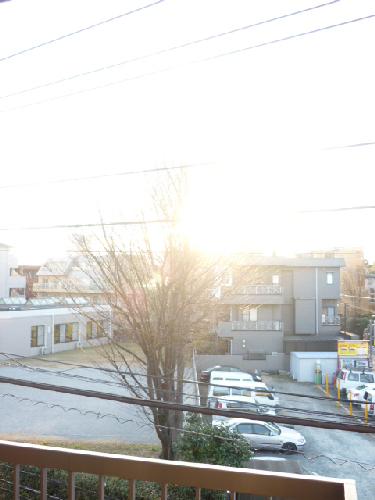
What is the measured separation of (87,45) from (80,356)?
15448 millimetres

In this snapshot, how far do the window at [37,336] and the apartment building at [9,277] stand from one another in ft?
30.6

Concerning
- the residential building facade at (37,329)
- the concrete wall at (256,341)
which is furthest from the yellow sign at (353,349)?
the residential building facade at (37,329)

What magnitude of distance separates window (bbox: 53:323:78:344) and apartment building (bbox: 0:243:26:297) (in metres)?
8.36

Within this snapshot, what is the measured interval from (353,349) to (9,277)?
20336mm

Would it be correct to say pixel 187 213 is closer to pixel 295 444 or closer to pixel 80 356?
pixel 295 444

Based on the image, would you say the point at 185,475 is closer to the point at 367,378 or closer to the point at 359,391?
the point at 359,391

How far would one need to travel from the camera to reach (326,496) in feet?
3.27

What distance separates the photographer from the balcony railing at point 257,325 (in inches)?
655

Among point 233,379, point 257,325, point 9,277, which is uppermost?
point 9,277

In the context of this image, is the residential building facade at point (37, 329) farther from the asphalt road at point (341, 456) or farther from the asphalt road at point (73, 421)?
the asphalt road at point (341, 456)

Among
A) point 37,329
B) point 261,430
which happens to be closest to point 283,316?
point 37,329

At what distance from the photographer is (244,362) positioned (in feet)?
51.5

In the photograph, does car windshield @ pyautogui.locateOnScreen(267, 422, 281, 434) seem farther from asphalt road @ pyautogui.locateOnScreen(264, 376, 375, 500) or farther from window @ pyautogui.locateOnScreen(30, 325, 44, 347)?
window @ pyautogui.locateOnScreen(30, 325, 44, 347)

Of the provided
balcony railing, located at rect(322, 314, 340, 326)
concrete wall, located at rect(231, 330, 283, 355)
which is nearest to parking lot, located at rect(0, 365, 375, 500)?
concrete wall, located at rect(231, 330, 283, 355)
